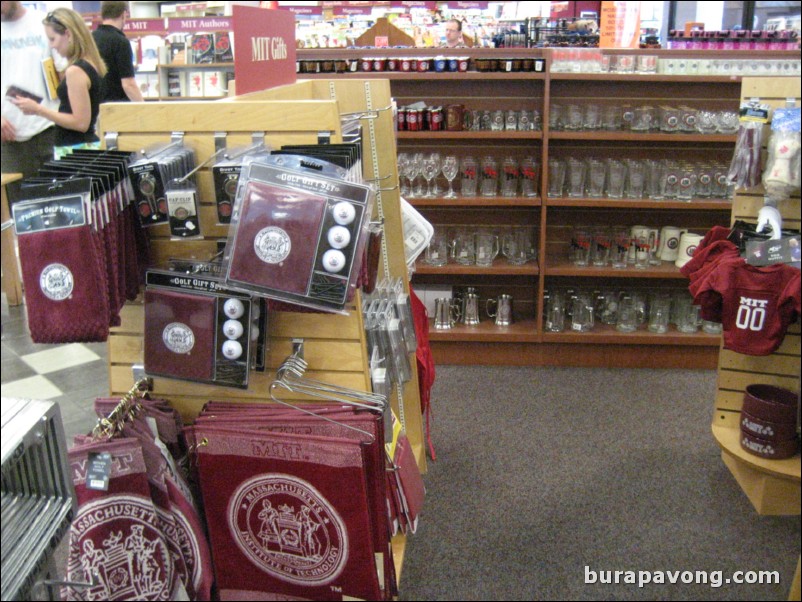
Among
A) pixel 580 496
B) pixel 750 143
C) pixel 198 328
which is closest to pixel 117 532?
pixel 198 328

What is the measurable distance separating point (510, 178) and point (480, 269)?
52 centimetres

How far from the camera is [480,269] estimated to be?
12.8 ft

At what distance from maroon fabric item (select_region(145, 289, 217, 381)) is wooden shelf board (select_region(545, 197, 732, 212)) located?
8.33ft

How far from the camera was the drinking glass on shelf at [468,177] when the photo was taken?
12.8 feet

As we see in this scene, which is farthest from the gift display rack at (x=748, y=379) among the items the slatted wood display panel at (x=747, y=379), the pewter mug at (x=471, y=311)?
the pewter mug at (x=471, y=311)

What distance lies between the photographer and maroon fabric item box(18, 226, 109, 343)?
141 centimetres

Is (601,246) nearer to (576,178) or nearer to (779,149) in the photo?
(576,178)

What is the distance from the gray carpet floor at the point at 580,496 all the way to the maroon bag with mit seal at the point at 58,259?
1181 millimetres

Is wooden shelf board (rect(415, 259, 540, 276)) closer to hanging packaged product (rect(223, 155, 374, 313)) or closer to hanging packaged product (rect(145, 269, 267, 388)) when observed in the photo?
hanging packaged product (rect(145, 269, 267, 388))

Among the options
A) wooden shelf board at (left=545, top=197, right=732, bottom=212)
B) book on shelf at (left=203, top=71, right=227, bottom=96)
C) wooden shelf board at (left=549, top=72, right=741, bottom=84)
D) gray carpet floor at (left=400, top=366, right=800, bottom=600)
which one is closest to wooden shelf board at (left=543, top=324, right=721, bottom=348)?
gray carpet floor at (left=400, top=366, right=800, bottom=600)

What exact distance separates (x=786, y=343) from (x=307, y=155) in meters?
1.27

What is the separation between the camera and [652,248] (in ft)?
13.0

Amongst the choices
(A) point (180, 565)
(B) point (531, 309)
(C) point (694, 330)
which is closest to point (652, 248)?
(C) point (694, 330)

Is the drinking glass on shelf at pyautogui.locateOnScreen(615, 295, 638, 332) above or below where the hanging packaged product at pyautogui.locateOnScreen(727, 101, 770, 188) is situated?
below
